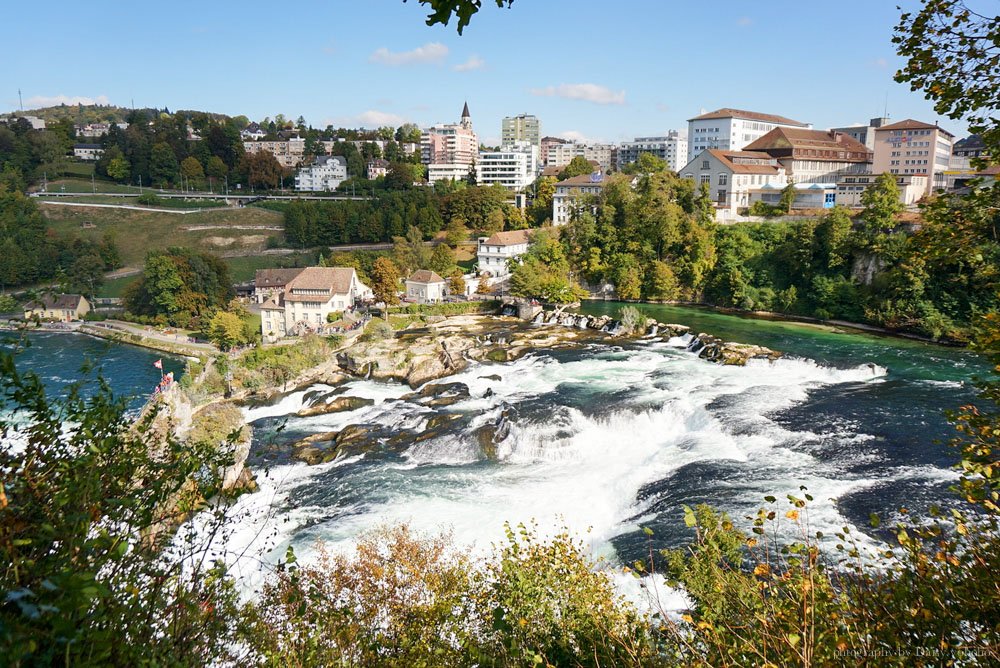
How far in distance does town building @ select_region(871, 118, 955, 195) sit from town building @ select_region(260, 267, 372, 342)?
159 feet

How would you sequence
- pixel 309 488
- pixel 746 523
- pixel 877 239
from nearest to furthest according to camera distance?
pixel 746 523 → pixel 309 488 → pixel 877 239

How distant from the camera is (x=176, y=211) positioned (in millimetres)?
76250

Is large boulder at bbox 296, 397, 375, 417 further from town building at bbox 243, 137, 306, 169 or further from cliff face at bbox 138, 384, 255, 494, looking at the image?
town building at bbox 243, 137, 306, 169

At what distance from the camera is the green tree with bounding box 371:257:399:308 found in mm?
44750

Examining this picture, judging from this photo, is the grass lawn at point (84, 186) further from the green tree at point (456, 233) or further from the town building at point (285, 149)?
the green tree at point (456, 233)

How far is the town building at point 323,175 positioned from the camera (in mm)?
93188

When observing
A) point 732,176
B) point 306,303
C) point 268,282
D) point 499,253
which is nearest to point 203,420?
point 306,303

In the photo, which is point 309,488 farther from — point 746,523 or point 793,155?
point 793,155

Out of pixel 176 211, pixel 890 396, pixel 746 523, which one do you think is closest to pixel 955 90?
pixel 746 523

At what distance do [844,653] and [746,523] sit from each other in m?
11.0

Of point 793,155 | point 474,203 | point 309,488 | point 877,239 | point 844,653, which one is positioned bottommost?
point 309,488

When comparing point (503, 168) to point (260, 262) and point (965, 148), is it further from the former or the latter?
point (965, 148)

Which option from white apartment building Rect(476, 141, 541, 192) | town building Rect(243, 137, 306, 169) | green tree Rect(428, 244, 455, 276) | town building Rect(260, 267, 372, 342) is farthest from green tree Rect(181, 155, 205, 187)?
town building Rect(260, 267, 372, 342)

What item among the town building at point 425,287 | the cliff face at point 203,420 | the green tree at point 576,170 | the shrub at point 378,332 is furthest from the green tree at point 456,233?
the cliff face at point 203,420
